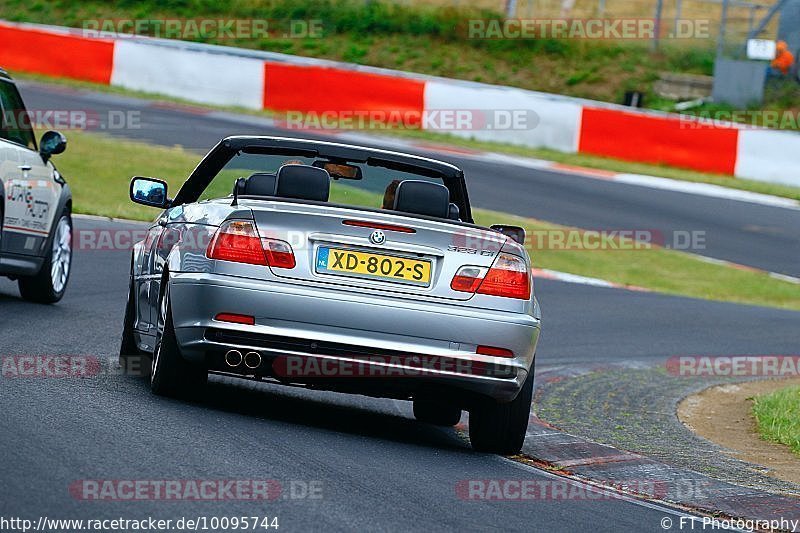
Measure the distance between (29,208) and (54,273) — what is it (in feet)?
2.04

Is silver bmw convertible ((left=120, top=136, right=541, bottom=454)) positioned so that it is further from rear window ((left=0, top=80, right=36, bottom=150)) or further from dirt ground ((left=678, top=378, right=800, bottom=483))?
rear window ((left=0, top=80, right=36, bottom=150))

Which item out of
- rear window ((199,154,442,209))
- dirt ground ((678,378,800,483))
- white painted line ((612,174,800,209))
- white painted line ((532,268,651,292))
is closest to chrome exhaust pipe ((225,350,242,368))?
rear window ((199,154,442,209))

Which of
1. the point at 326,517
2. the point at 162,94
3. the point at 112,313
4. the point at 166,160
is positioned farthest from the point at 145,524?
the point at 162,94

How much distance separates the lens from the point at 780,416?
391 inches

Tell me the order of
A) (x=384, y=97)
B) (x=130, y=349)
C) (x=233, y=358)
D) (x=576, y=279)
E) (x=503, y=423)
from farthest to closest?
(x=384, y=97) < (x=576, y=279) < (x=130, y=349) < (x=503, y=423) < (x=233, y=358)

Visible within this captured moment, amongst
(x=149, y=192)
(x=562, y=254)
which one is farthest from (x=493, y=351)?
(x=562, y=254)

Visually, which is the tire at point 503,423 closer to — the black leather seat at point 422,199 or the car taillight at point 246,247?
the black leather seat at point 422,199

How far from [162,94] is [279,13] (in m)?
8.52

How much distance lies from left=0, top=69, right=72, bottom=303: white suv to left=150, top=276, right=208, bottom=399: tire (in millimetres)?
3295

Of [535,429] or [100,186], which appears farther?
[100,186]

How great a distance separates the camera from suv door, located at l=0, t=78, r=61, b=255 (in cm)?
1055

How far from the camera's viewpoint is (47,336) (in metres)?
9.48

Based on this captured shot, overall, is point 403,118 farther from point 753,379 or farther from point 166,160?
point 753,379

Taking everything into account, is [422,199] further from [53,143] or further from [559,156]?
[559,156]
